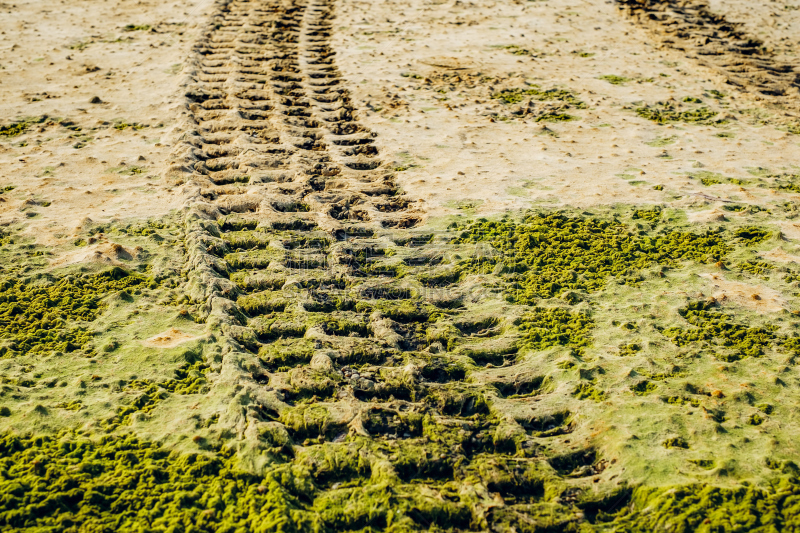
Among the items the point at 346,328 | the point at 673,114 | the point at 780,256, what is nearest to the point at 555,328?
the point at 346,328

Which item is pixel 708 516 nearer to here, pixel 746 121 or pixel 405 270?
pixel 405 270

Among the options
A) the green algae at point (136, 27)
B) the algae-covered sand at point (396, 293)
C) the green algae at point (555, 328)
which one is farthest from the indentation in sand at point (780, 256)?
the green algae at point (136, 27)

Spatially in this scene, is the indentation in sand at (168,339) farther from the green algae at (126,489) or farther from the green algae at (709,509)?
the green algae at (709,509)

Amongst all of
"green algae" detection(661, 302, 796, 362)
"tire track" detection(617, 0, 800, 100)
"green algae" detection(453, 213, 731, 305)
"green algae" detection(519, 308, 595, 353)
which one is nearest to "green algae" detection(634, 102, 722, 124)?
"tire track" detection(617, 0, 800, 100)

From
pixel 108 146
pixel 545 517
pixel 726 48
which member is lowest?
pixel 545 517

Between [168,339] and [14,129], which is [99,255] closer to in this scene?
[168,339]

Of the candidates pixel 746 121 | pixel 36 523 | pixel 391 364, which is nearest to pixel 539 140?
pixel 746 121
